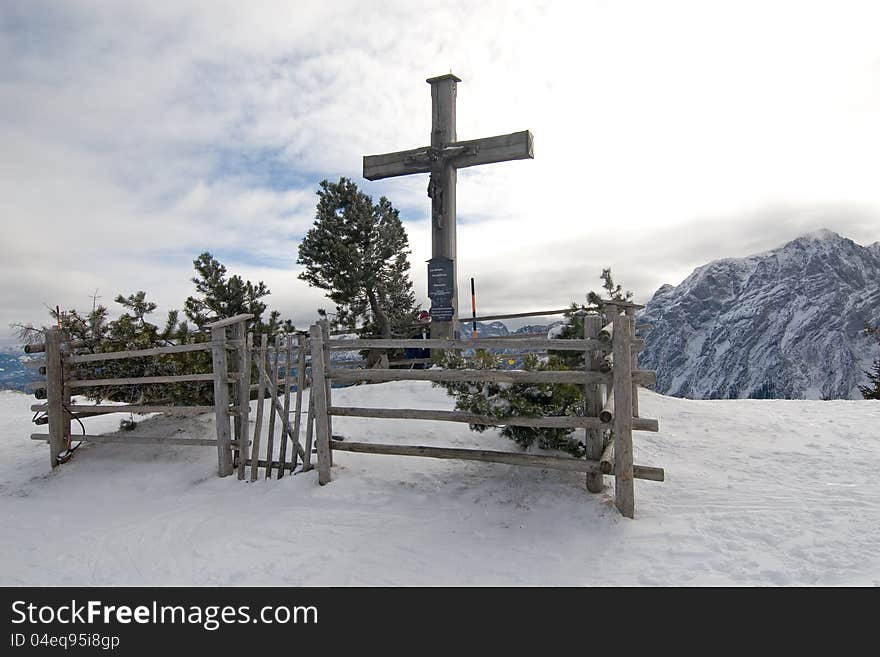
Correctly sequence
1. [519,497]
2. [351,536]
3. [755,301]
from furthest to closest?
[755,301] < [519,497] < [351,536]

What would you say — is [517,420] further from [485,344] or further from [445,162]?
[445,162]

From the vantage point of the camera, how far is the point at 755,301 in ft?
582

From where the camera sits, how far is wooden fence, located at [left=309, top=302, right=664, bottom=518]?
5.56 metres

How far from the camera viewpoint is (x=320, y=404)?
700 cm

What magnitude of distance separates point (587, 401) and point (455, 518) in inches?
78.7

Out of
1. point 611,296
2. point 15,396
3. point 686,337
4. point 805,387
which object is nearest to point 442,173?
point 611,296

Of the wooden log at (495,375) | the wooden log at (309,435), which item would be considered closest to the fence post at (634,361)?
the wooden log at (495,375)

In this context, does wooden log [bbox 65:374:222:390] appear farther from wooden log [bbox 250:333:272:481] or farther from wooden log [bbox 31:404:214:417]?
wooden log [bbox 250:333:272:481]

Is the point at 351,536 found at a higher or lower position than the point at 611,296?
lower

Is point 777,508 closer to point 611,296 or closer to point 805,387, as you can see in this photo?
point 611,296

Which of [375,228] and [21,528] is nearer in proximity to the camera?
[21,528]

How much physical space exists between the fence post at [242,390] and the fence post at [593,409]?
4731 millimetres

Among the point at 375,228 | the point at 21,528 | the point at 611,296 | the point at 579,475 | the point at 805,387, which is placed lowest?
the point at 805,387
